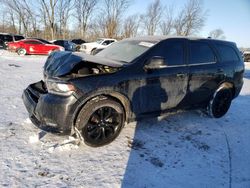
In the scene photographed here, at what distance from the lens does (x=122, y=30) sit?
45000 millimetres

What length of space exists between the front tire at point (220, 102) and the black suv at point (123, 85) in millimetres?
45

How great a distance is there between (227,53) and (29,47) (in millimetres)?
16938

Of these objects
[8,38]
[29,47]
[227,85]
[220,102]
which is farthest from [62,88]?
[8,38]

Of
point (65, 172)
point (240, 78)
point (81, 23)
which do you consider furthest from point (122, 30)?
point (65, 172)

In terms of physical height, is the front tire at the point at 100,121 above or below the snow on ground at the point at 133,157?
above

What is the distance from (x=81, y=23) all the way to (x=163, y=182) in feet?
157

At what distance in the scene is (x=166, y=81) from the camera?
412 cm

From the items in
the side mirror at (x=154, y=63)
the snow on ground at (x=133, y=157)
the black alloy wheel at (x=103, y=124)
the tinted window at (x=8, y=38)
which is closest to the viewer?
the snow on ground at (x=133, y=157)

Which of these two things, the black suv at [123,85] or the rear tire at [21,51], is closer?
the black suv at [123,85]

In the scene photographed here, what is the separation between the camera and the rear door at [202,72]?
15.0 feet

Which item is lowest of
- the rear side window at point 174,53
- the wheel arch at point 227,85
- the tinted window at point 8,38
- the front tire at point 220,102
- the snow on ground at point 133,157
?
the snow on ground at point 133,157

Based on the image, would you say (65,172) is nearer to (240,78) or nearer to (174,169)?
(174,169)

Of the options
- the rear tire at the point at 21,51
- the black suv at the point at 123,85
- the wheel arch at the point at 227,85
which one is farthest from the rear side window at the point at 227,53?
the rear tire at the point at 21,51

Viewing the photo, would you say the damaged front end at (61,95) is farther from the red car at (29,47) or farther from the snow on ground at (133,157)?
the red car at (29,47)
